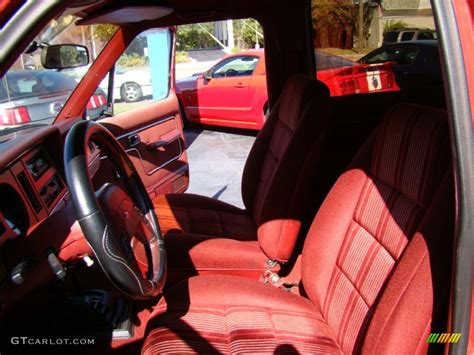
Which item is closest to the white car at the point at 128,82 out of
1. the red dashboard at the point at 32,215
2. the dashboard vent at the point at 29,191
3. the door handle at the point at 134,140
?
the door handle at the point at 134,140

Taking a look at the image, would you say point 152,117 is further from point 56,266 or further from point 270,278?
point 56,266

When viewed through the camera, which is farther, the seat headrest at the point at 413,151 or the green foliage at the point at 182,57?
the green foliage at the point at 182,57

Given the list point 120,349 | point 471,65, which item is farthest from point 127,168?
point 471,65

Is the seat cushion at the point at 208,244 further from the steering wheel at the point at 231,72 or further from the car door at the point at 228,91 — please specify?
the steering wheel at the point at 231,72

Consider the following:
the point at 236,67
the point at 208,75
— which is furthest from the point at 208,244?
the point at 208,75

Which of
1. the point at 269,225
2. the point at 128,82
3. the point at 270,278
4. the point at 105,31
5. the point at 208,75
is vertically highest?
the point at 105,31

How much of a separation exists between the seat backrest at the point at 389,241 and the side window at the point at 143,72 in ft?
5.65

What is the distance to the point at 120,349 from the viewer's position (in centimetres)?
191

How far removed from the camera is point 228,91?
757 centimetres

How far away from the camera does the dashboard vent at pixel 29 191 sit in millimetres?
1943

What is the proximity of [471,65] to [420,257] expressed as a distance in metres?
0.48

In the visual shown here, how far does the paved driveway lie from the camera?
4.94 m

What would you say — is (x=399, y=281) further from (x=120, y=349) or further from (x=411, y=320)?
(x=120, y=349)

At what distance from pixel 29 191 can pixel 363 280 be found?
1.29 metres
